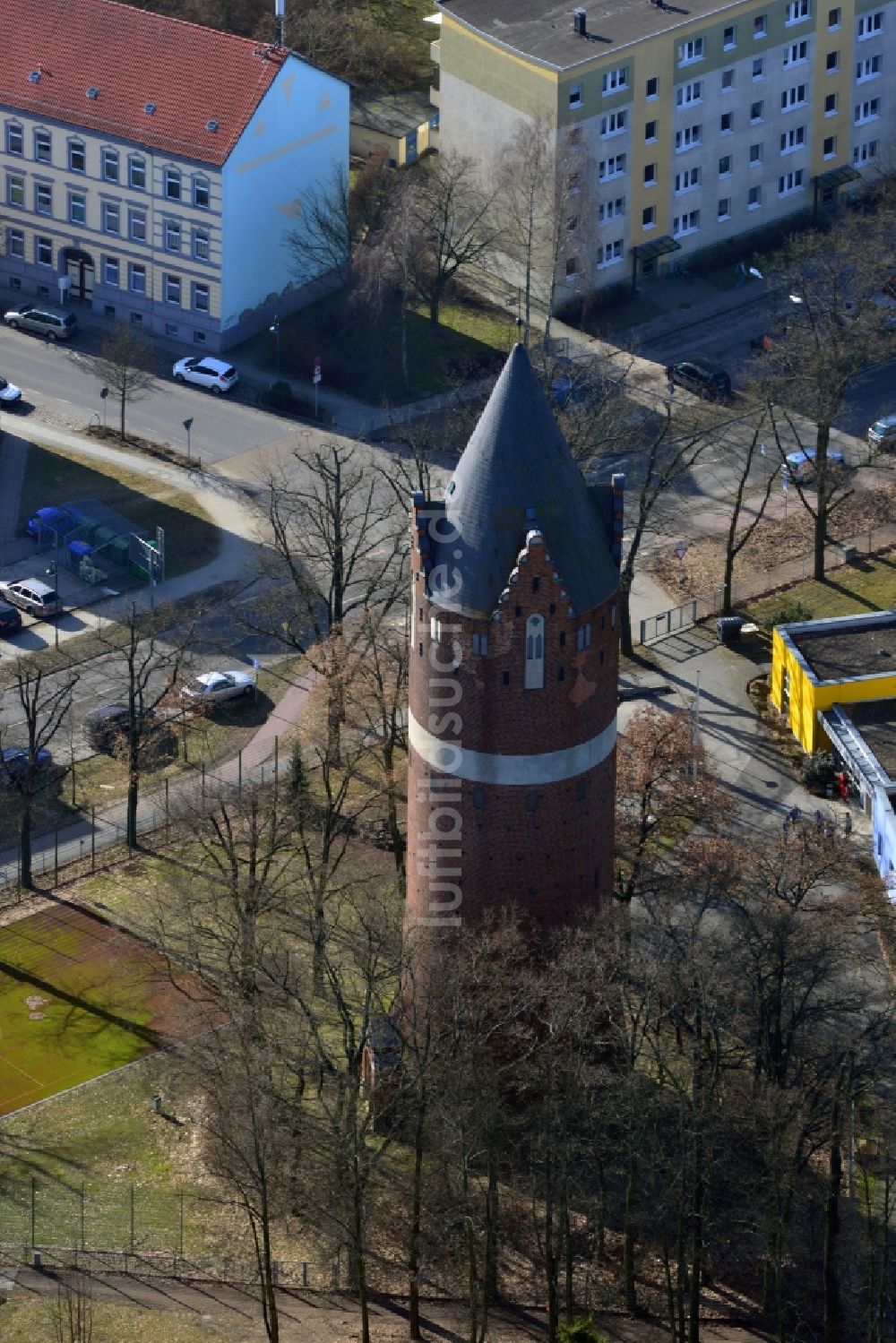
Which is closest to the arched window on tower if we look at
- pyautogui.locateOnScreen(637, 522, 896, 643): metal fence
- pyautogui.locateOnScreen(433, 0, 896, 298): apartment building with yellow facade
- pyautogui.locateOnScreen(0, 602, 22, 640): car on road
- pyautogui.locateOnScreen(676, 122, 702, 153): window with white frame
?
pyautogui.locateOnScreen(637, 522, 896, 643): metal fence

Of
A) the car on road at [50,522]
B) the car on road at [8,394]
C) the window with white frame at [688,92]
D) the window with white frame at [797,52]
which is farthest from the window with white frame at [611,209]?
the car on road at [50,522]

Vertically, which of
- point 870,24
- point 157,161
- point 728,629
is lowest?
point 728,629

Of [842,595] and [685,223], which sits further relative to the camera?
[685,223]

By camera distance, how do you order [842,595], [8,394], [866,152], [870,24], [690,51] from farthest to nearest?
[866,152]
[870,24]
[690,51]
[8,394]
[842,595]

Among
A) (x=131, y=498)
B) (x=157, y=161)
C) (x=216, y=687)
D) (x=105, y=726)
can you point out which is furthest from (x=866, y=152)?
(x=105, y=726)

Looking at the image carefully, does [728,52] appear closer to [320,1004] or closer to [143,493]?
[143,493]

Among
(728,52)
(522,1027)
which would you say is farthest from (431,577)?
(728,52)

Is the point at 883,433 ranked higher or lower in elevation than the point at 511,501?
higher

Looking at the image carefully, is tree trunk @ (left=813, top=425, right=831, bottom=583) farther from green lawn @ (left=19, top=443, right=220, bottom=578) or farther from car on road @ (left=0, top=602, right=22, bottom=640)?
car on road @ (left=0, top=602, right=22, bottom=640)

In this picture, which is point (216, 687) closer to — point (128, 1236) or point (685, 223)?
point (128, 1236)

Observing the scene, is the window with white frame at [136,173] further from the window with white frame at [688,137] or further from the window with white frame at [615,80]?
the window with white frame at [688,137]
